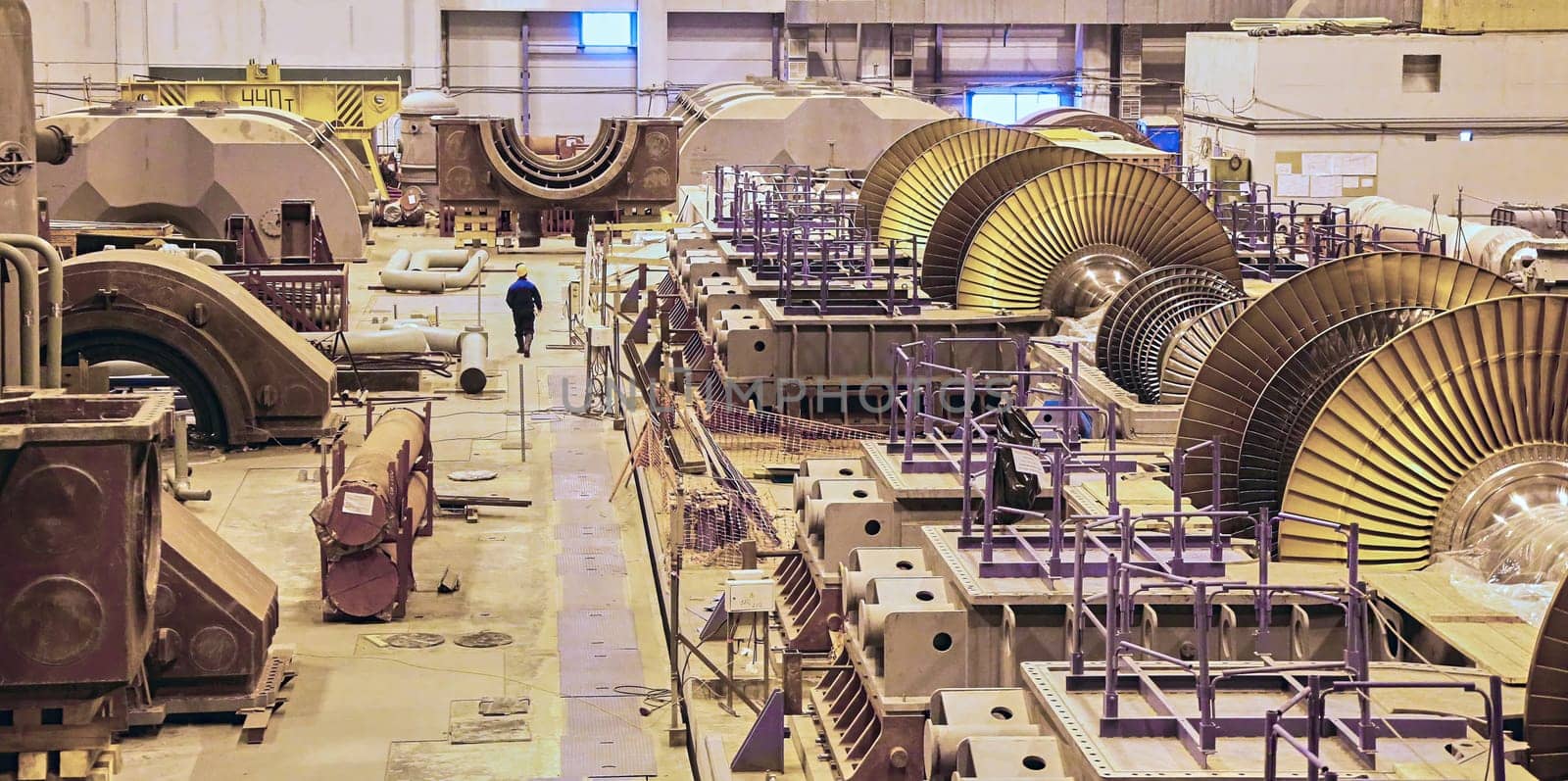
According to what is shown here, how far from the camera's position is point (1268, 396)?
45.1ft

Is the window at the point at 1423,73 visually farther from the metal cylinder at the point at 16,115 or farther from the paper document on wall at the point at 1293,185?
the metal cylinder at the point at 16,115

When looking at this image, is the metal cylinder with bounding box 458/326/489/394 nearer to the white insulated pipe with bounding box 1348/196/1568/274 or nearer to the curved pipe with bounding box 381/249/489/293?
the curved pipe with bounding box 381/249/489/293

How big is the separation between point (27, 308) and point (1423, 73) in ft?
93.4

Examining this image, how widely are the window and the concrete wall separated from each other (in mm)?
61

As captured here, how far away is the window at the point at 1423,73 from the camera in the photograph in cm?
3559

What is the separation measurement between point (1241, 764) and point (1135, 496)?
17.9 feet

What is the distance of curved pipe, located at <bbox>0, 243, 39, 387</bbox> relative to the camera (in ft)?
39.4

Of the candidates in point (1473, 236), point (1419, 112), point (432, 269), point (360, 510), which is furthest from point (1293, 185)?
point (360, 510)

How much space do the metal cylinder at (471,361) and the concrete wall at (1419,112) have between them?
15.3 meters

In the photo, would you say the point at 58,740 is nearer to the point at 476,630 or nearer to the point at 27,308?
the point at 27,308

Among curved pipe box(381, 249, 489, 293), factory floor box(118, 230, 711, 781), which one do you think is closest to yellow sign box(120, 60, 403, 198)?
curved pipe box(381, 249, 489, 293)

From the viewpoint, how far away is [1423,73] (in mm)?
35688

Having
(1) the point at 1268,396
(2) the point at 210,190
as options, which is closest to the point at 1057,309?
(1) the point at 1268,396

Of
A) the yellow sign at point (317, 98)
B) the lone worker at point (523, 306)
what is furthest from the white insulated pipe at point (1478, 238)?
the yellow sign at point (317, 98)
